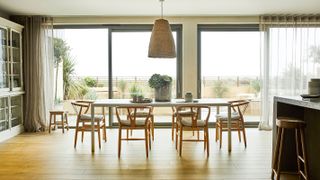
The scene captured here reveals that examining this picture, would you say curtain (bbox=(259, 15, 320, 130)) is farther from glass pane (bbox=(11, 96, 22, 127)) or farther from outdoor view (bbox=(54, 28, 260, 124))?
glass pane (bbox=(11, 96, 22, 127))

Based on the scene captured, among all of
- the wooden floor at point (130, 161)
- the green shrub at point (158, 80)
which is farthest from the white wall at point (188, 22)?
the green shrub at point (158, 80)

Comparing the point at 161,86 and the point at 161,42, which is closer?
the point at 161,42

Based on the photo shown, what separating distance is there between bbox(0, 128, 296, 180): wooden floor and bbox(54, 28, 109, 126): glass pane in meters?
1.46

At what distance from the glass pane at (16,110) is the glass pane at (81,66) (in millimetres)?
738

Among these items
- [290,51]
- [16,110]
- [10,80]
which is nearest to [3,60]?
[10,80]

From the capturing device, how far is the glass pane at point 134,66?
6867 millimetres

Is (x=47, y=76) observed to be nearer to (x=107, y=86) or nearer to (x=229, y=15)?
(x=107, y=86)

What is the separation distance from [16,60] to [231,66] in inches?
171

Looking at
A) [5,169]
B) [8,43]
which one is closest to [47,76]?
[8,43]

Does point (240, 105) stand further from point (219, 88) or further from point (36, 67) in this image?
point (36, 67)

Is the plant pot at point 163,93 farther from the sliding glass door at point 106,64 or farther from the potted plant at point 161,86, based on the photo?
the sliding glass door at point 106,64

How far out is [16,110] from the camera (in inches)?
251

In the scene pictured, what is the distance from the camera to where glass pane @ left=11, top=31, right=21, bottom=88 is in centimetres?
622

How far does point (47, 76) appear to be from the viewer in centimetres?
658
